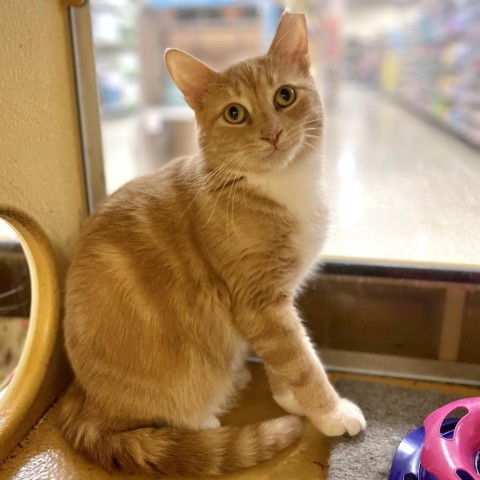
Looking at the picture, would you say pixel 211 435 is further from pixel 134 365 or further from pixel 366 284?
pixel 366 284

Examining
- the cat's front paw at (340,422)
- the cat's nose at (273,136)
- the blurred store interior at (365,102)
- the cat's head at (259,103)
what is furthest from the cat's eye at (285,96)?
the cat's front paw at (340,422)

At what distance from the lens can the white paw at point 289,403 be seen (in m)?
1.24

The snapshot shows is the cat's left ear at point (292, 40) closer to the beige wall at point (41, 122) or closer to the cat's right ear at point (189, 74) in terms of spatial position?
the cat's right ear at point (189, 74)

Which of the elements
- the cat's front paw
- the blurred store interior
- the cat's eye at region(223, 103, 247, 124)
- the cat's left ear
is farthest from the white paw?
the cat's left ear

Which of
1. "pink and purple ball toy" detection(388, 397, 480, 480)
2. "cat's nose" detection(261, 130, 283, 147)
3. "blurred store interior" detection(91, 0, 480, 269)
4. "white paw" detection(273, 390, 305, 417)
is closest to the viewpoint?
"pink and purple ball toy" detection(388, 397, 480, 480)

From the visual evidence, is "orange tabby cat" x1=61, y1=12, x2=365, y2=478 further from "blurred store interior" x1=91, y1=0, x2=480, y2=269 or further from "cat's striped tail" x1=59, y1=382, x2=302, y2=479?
"blurred store interior" x1=91, y1=0, x2=480, y2=269

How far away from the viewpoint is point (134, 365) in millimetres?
1093

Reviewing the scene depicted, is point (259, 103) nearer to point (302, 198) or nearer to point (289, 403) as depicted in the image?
point (302, 198)

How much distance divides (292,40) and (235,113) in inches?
8.4

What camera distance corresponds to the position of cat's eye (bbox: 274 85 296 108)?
43.6 inches

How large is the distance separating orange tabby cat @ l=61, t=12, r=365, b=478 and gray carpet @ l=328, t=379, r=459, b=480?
47 mm

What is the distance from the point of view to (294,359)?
109 cm

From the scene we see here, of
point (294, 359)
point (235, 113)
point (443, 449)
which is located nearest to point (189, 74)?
point (235, 113)

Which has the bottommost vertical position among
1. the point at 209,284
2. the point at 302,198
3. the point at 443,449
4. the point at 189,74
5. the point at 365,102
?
the point at 443,449
